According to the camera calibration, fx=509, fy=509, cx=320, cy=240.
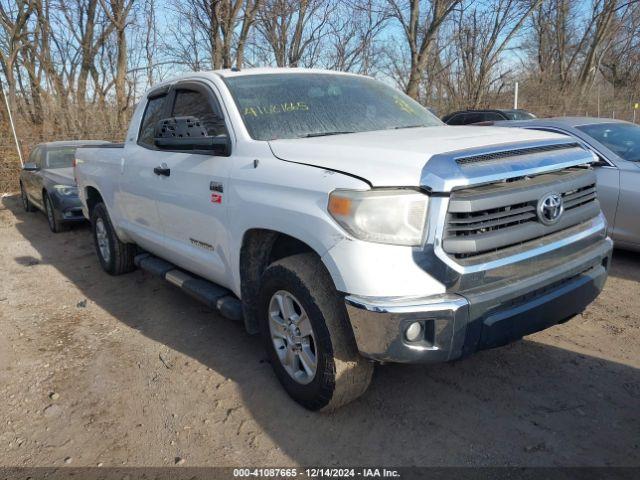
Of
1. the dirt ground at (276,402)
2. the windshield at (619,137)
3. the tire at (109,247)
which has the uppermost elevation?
the windshield at (619,137)

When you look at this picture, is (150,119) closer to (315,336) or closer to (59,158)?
(315,336)

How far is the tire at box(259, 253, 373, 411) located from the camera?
2574 millimetres

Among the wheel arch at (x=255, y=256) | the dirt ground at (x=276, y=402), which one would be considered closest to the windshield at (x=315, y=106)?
the wheel arch at (x=255, y=256)

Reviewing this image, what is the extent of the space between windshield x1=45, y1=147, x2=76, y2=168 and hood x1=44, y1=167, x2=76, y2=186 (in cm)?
25

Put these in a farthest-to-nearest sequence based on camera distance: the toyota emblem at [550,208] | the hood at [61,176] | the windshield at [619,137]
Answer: the hood at [61,176] → the windshield at [619,137] → the toyota emblem at [550,208]

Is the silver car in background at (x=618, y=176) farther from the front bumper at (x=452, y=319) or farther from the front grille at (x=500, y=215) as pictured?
the front bumper at (x=452, y=319)

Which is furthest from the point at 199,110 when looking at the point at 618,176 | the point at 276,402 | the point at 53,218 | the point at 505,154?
the point at 53,218

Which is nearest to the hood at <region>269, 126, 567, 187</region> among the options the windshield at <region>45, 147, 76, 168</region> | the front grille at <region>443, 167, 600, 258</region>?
the front grille at <region>443, 167, 600, 258</region>

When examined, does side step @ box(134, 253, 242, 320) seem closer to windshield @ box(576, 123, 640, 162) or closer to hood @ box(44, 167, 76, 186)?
windshield @ box(576, 123, 640, 162)

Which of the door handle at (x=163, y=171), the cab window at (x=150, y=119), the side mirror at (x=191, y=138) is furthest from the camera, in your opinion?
the cab window at (x=150, y=119)

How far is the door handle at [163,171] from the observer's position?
387 cm

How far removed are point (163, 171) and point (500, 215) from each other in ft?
8.46

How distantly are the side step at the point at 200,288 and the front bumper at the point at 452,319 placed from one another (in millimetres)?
1239

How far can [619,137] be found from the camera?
555cm
